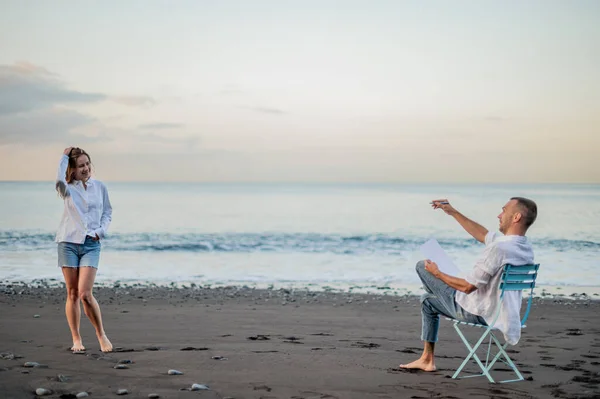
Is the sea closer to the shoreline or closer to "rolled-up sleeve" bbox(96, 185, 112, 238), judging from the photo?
the shoreline

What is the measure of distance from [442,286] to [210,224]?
31.3 metres

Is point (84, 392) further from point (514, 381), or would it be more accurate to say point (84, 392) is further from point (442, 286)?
point (514, 381)

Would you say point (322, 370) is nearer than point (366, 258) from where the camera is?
Yes

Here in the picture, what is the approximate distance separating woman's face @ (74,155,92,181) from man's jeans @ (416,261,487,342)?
3448 millimetres

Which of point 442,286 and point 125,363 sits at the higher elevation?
point 442,286

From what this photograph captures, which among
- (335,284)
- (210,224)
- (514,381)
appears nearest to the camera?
(514,381)

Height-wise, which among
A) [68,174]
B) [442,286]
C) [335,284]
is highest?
[68,174]

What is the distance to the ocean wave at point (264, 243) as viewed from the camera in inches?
969

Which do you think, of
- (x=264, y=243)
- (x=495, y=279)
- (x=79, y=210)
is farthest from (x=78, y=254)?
(x=264, y=243)

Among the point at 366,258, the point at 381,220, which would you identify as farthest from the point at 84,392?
the point at 381,220

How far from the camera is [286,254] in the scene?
23531 millimetres

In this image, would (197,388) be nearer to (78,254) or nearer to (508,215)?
(78,254)

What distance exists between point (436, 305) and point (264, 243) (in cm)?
2119

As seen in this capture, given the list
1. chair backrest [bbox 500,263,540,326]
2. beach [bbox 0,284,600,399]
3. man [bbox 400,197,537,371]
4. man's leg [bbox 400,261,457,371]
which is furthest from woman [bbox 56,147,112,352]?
chair backrest [bbox 500,263,540,326]
